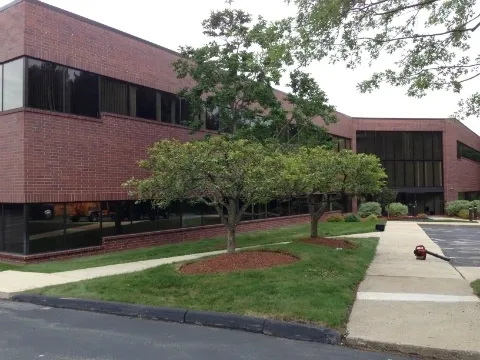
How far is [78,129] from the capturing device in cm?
1506

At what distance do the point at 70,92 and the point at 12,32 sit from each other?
2.22 metres

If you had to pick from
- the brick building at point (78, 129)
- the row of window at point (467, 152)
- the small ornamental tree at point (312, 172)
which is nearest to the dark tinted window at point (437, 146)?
the row of window at point (467, 152)

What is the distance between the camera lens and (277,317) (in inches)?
272

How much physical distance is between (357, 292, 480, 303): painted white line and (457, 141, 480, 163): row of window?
41000 mm

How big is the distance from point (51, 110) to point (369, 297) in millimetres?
10416

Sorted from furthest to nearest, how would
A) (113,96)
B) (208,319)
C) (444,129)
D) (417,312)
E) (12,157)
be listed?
(444,129) → (113,96) → (12,157) → (417,312) → (208,319)

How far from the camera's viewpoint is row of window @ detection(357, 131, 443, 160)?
42.9 m

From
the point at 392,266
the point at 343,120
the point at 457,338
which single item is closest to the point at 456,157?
the point at 343,120

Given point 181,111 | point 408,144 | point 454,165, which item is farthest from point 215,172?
point 454,165

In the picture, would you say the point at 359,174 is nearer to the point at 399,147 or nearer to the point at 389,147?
the point at 389,147

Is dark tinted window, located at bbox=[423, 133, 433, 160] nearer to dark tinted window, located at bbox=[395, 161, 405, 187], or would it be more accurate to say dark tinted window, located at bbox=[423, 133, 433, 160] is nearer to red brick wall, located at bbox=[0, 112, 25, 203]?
dark tinted window, located at bbox=[395, 161, 405, 187]

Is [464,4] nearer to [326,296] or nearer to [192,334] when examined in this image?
[326,296]

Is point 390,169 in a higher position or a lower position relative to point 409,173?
higher

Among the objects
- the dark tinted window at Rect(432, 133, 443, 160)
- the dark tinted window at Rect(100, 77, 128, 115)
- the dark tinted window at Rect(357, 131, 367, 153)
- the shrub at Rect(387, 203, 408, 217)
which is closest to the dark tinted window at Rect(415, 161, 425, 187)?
the dark tinted window at Rect(432, 133, 443, 160)
